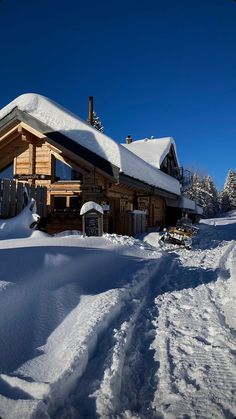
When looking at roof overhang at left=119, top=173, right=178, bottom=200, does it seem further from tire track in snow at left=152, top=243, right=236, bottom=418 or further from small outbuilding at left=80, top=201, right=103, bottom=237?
tire track in snow at left=152, top=243, right=236, bottom=418

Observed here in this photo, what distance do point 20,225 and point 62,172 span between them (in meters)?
5.18

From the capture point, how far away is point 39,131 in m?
12.8

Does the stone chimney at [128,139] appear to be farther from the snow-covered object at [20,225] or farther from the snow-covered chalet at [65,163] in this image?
the snow-covered object at [20,225]

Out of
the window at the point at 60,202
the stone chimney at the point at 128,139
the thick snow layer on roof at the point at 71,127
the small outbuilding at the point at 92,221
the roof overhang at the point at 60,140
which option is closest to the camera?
the small outbuilding at the point at 92,221

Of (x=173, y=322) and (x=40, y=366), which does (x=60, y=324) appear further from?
(x=173, y=322)

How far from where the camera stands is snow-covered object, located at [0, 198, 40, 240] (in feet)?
28.6

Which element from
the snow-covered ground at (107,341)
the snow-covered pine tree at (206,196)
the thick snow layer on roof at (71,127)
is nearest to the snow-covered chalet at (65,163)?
the thick snow layer on roof at (71,127)

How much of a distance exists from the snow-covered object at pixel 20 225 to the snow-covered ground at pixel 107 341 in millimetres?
2409

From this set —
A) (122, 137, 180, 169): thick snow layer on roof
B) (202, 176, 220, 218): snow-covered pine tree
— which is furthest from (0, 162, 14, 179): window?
(202, 176, 220, 218): snow-covered pine tree

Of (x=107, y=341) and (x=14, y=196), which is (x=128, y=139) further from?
(x=107, y=341)

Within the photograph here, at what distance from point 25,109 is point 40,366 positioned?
12.4 meters

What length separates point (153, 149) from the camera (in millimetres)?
25953

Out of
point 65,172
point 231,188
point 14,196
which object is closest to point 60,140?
point 65,172

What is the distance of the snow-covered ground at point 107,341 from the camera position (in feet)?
8.51
